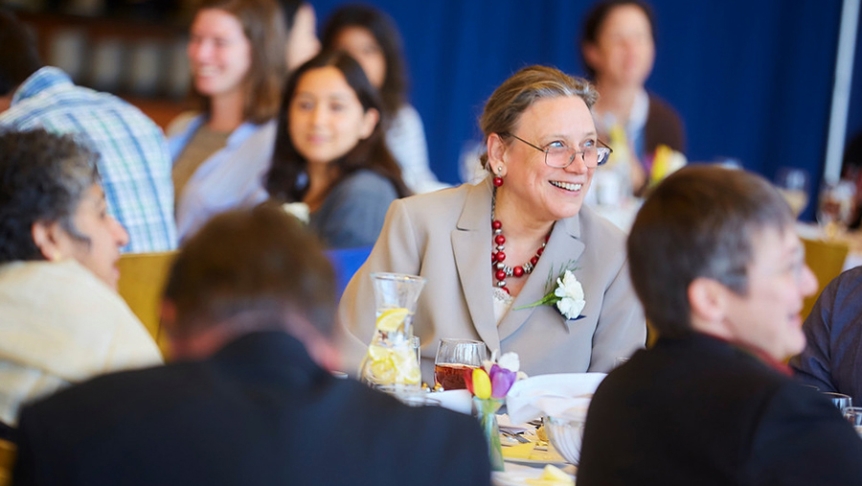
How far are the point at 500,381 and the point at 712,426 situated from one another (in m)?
0.61

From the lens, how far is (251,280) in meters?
1.03

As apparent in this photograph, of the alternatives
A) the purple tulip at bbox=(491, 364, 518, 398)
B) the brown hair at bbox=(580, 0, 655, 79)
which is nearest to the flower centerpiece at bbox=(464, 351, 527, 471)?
the purple tulip at bbox=(491, 364, 518, 398)

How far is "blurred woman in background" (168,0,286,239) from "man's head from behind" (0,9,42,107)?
1027mm

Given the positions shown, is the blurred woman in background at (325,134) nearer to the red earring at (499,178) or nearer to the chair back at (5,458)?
the red earring at (499,178)

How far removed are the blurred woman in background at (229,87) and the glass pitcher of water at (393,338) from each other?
2.90 m

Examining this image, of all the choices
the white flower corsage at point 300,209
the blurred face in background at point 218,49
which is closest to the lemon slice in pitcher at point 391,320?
the white flower corsage at point 300,209

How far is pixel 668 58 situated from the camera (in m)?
8.66

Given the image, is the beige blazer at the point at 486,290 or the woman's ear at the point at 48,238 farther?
the beige blazer at the point at 486,290

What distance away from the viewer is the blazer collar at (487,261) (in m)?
2.58

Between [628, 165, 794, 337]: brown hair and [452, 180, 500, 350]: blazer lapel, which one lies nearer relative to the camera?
[628, 165, 794, 337]: brown hair

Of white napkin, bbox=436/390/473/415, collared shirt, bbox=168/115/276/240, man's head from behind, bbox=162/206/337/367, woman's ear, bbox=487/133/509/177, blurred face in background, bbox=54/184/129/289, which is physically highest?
man's head from behind, bbox=162/206/337/367

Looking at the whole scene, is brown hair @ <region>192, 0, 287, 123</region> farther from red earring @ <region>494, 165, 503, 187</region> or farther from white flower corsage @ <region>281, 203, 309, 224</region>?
red earring @ <region>494, 165, 503, 187</region>

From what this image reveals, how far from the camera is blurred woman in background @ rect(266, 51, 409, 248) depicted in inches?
164

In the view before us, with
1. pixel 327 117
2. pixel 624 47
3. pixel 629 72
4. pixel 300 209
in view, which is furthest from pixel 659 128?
pixel 300 209
